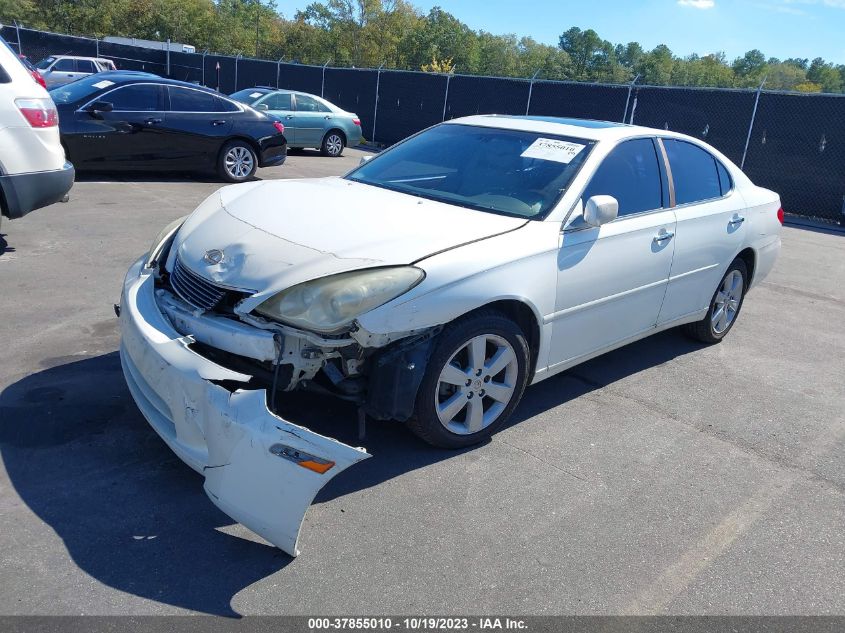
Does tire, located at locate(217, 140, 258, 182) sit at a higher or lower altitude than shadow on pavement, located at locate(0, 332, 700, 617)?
Result: higher

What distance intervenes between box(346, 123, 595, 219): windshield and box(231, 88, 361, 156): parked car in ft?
36.2

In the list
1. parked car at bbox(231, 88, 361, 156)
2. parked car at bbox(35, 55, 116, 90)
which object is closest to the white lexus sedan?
parked car at bbox(231, 88, 361, 156)

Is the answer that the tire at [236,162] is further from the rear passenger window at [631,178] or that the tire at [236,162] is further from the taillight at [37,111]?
the rear passenger window at [631,178]

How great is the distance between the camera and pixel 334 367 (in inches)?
131

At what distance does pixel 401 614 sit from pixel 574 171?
8.75 ft

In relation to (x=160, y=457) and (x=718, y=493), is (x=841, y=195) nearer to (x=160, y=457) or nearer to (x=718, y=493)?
(x=718, y=493)

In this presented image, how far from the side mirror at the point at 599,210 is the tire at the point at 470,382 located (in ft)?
2.49

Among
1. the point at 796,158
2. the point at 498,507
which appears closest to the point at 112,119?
the point at 498,507

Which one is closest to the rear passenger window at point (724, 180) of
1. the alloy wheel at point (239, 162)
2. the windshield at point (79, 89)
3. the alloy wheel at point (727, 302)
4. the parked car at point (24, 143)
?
the alloy wheel at point (727, 302)

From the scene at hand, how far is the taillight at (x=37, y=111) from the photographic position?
19.6ft

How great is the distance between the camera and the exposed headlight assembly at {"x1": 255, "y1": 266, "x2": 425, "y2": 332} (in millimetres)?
3102

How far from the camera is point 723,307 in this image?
5711 millimetres

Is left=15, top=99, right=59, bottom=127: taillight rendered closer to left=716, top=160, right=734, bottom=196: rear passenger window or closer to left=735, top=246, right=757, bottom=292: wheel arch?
left=716, top=160, right=734, bottom=196: rear passenger window

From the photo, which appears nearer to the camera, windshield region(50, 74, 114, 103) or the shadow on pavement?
the shadow on pavement
